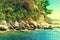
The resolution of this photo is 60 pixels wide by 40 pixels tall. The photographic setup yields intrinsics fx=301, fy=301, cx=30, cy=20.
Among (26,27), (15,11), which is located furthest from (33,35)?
(15,11)

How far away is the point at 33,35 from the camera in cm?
1119

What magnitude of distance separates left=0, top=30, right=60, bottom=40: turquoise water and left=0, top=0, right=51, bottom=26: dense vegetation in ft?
4.09

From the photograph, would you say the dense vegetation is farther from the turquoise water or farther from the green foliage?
the turquoise water

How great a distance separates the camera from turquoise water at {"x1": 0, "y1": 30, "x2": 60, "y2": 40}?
10.6m

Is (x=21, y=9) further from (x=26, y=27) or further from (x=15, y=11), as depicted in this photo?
(x=26, y=27)

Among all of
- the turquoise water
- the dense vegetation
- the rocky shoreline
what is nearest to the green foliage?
the dense vegetation

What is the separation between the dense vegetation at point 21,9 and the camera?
12.9 m

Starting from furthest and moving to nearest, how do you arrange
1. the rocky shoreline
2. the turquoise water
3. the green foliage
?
the green foliage → the rocky shoreline → the turquoise water

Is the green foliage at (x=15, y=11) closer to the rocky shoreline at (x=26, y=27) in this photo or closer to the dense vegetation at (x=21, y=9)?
the dense vegetation at (x=21, y=9)

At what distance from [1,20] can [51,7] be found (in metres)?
2.15

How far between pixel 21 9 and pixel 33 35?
2342 millimetres

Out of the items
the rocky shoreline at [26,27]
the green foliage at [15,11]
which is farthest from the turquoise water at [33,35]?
the green foliage at [15,11]

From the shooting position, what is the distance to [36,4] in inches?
532

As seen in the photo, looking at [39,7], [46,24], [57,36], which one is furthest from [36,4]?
[57,36]
